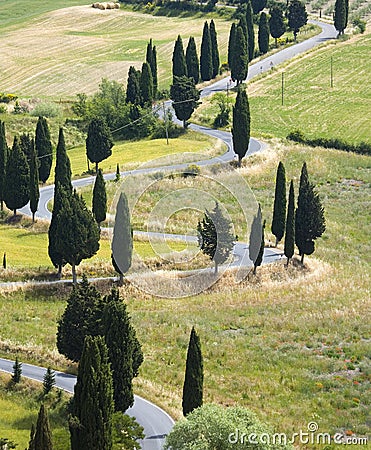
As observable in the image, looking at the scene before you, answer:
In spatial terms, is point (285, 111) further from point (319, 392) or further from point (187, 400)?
point (187, 400)

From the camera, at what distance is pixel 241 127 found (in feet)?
328

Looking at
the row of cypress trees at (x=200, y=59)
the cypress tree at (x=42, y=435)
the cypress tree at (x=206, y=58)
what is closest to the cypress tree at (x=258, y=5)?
the row of cypress trees at (x=200, y=59)

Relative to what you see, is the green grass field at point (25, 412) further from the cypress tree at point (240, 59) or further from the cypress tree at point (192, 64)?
the cypress tree at point (192, 64)

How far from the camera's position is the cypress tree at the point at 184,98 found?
113750mm

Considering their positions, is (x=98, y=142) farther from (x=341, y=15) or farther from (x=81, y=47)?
(x=341, y=15)

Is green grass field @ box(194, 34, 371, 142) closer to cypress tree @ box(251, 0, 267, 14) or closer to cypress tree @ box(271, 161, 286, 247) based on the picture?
cypress tree @ box(251, 0, 267, 14)

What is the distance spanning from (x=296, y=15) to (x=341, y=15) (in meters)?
8.09

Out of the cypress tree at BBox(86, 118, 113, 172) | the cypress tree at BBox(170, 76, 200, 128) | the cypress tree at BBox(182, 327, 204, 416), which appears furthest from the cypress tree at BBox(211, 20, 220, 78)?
the cypress tree at BBox(182, 327, 204, 416)

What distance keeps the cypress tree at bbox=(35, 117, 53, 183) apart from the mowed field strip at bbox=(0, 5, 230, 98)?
35.9 m

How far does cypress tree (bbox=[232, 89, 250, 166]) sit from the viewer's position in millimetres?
99438

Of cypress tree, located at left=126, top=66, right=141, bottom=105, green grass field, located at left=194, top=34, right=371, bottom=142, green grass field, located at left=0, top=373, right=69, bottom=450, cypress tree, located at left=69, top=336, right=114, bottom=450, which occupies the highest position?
cypress tree, located at left=69, top=336, right=114, bottom=450

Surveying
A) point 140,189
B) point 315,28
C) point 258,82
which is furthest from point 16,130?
point 315,28

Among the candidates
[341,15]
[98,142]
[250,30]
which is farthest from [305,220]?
[341,15]

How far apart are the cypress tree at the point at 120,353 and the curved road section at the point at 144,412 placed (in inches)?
57.5
